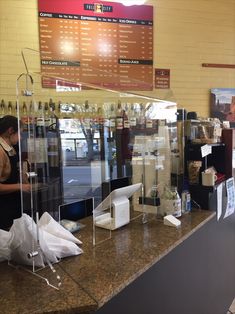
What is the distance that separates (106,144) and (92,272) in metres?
1.63

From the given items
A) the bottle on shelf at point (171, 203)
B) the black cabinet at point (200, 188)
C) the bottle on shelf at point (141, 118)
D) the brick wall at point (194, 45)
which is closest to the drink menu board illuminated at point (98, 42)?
the brick wall at point (194, 45)

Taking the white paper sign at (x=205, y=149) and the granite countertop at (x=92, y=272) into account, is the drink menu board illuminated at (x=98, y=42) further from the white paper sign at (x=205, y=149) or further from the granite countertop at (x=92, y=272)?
the granite countertop at (x=92, y=272)

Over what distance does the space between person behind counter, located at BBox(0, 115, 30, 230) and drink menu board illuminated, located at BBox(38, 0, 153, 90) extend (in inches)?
37.8

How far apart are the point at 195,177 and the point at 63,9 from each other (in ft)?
7.89

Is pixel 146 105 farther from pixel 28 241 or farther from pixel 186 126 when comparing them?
pixel 28 241

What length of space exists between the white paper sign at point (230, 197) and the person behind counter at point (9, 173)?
176 centimetres

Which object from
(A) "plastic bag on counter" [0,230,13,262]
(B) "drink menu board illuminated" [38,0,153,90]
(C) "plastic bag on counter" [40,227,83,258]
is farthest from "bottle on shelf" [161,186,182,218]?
(B) "drink menu board illuminated" [38,0,153,90]

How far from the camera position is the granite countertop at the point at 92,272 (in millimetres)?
1066

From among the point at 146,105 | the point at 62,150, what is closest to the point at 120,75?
the point at 146,105

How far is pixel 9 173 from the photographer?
2660 millimetres

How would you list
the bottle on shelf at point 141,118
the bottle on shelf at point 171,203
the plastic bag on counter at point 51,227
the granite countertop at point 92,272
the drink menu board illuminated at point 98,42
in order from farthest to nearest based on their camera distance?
the drink menu board illuminated at point 98,42
the bottle on shelf at point 141,118
the bottle on shelf at point 171,203
the plastic bag on counter at point 51,227
the granite countertop at point 92,272

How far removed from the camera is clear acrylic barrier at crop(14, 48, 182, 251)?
2080mm

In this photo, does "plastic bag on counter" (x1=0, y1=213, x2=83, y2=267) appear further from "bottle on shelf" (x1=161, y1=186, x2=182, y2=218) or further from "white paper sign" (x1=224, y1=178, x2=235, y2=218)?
"white paper sign" (x1=224, y1=178, x2=235, y2=218)

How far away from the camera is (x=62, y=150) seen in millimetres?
2572
